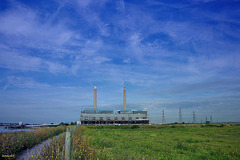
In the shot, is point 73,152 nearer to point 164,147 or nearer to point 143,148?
point 143,148

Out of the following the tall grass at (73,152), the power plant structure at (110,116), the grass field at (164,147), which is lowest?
the power plant structure at (110,116)

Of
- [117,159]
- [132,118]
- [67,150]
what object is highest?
[67,150]

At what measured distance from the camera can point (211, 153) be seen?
13.6 m

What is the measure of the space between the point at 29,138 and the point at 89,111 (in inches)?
3594

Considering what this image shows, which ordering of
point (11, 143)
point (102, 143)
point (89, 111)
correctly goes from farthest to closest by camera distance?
point (89, 111), point (102, 143), point (11, 143)

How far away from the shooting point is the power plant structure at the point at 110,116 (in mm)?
104375

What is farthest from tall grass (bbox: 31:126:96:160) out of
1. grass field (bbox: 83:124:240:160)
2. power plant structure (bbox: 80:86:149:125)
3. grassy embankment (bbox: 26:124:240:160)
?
power plant structure (bbox: 80:86:149:125)

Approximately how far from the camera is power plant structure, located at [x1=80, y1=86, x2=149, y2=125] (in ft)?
342

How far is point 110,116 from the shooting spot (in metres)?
108

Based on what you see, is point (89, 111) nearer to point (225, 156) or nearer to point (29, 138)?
point (29, 138)

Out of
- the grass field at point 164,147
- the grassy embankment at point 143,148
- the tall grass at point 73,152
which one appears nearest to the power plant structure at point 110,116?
the grass field at point 164,147

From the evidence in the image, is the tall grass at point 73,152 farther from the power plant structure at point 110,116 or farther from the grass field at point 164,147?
the power plant structure at point 110,116

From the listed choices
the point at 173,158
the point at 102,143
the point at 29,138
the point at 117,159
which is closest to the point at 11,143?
the point at 29,138

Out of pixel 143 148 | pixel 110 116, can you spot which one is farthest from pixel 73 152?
pixel 110 116
